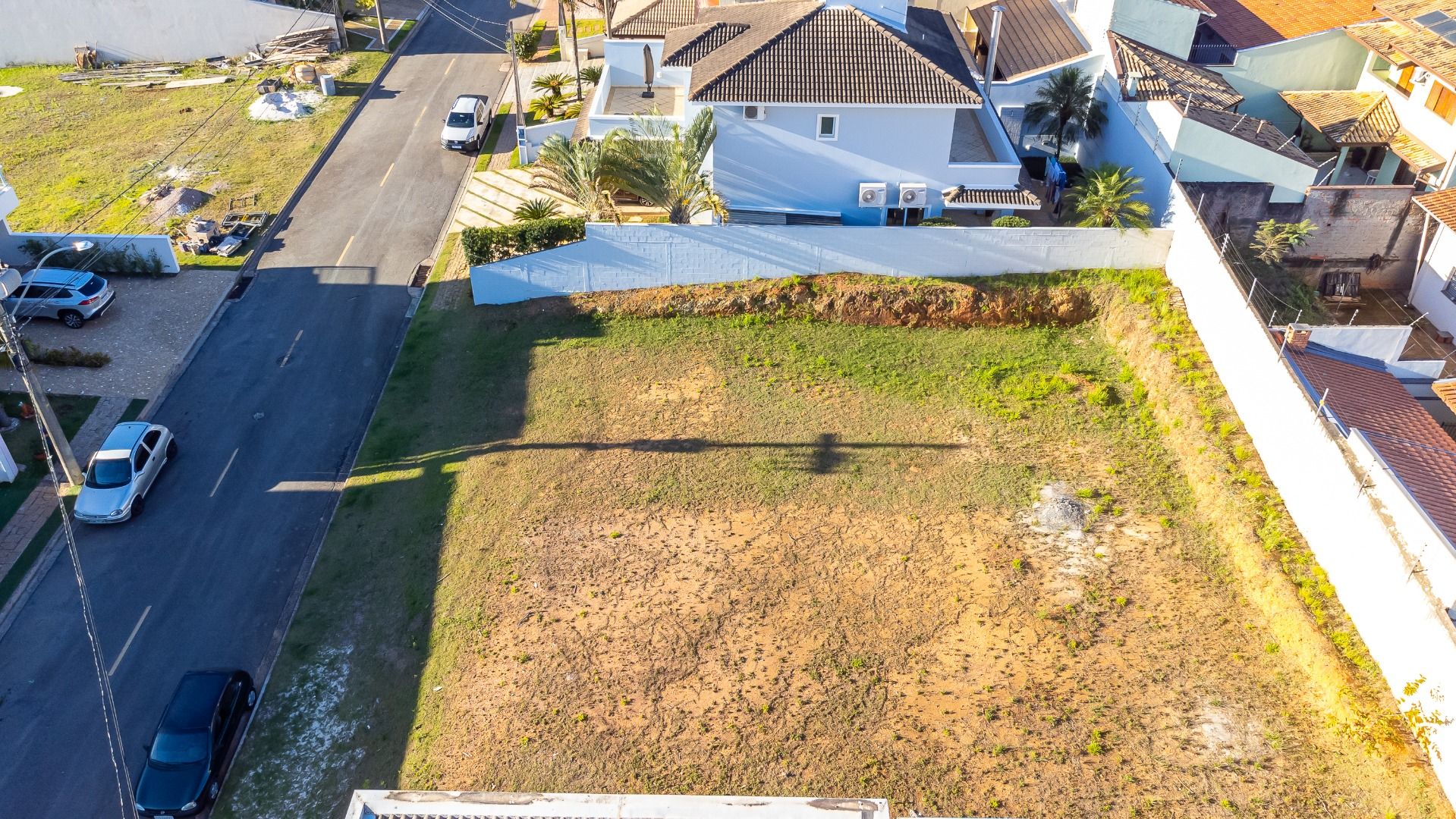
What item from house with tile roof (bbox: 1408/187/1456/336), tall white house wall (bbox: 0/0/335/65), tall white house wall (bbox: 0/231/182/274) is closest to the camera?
house with tile roof (bbox: 1408/187/1456/336)

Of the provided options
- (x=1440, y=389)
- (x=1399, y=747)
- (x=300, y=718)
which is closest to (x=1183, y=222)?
(x=1440, y=389)

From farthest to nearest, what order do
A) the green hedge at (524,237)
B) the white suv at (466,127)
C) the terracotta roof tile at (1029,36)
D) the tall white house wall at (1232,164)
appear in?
the white suv at (466,127) < the terracotta roof tile at (1029,36) < the tall white house wall at (1232,164) < the green hedge at (524,237)

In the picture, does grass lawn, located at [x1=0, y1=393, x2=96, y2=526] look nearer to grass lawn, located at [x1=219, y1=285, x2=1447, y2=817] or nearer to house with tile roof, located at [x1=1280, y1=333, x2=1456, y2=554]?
grass lawn, located at [x1=219, y1=285, x2=1447, y2=817]

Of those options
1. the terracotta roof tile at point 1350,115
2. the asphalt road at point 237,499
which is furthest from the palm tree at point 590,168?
the terracotta roof tile at point 1350,115

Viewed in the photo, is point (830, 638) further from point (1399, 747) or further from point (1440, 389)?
point (1440, 389)

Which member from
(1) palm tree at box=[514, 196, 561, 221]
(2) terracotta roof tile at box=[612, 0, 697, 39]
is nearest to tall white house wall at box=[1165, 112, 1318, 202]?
(2) terracotta roof tile at box=[612, 0, 697, 39]

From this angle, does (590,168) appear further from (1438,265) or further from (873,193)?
(1438,265)

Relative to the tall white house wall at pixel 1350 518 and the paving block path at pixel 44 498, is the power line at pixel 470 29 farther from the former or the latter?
the tall white house wall at pixel 1350 518
